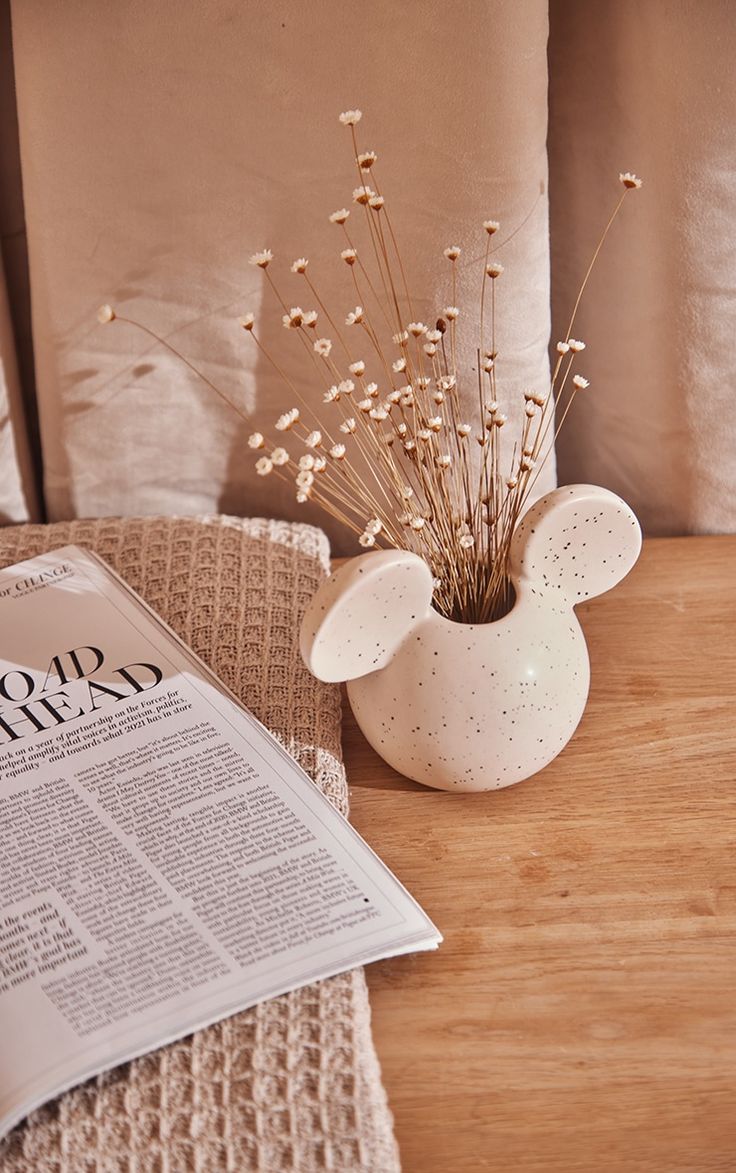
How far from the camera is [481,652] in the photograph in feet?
2.01

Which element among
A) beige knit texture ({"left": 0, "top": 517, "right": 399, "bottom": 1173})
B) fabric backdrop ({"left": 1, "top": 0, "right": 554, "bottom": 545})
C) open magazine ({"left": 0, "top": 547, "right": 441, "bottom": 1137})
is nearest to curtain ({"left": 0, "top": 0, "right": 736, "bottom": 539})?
fabric backdrop ({"left": 1, "top": 0, "right": 554, "bottom": 545})

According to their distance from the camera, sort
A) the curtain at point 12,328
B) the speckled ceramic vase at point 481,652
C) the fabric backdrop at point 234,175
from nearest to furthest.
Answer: the speckled ceramic vase at point 481,652 < the fabric backdrop at point 234,175 < the curtain at point 12,328

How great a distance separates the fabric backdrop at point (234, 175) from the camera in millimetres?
752

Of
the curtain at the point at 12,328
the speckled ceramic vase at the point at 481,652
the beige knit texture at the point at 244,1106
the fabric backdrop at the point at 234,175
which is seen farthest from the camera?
the curtain at the point at 12,328

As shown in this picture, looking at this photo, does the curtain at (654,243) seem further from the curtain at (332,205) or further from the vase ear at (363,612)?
the vase ear at (363,612)

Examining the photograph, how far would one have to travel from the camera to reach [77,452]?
2.95 feet

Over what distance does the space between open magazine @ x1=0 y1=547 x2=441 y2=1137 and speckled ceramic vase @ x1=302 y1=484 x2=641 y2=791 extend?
0.25ft

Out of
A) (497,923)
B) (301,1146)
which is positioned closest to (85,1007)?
(301,1146)

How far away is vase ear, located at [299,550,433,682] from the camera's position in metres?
0.58

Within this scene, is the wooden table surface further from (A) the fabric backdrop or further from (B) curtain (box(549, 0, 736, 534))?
(A) the fabric backdrop

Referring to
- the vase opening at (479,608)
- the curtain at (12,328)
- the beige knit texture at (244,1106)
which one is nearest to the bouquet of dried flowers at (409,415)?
the vase opening at (479,608)

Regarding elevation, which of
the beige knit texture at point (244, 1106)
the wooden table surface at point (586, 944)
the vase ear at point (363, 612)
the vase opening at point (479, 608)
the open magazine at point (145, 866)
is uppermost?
the vase ear at point (363, 612)

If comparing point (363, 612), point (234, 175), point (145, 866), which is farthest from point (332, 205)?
point (145, 866)

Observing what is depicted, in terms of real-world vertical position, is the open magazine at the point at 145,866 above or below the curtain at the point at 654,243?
below
